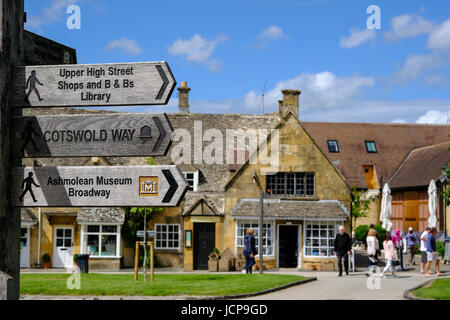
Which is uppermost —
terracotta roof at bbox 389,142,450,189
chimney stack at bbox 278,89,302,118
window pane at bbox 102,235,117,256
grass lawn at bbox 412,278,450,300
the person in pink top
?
chimney stack at bbox 278,89,302,118

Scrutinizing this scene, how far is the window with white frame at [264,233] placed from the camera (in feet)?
97.3

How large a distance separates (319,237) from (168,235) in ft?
24.6

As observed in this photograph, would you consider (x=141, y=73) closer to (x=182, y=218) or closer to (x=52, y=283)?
(x=52, y=283)

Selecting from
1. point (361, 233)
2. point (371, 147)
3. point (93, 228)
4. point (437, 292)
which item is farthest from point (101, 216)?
point (371, 147)

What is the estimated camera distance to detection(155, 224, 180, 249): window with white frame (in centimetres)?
3164

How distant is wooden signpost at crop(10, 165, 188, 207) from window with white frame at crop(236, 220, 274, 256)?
84.5 ft

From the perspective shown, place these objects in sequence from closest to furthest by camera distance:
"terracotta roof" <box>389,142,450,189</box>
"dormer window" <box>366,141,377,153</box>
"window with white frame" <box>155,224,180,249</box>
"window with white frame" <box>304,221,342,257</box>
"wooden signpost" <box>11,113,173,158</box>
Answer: "wooden signpost" <box>11,113,173,158</box> → "window with white frame" <box>304,221,342,257</box> → "window with white frame" <box>155,224,180,249</box> → "terracotta roof" <box>389,142,450,189</box> → "dormer window" <box>366,141,377,153</box>

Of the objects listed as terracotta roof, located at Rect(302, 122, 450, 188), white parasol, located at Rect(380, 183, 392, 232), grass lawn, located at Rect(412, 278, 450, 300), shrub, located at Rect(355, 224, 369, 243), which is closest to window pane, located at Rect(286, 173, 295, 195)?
white parasol, located at Rect(380, 183, 392, 232)

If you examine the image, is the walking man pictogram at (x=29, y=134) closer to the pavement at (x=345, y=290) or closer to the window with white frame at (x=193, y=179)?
the pavement at (x=345, y=290)

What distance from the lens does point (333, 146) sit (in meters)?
51.7

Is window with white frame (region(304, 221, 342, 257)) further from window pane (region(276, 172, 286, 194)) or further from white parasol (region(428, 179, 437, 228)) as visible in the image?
white parasol (region(428, 179, 437, 228))

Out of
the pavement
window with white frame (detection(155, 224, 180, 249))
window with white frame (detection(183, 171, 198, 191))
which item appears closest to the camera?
the pavement

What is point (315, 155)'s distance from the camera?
30.4 metres
